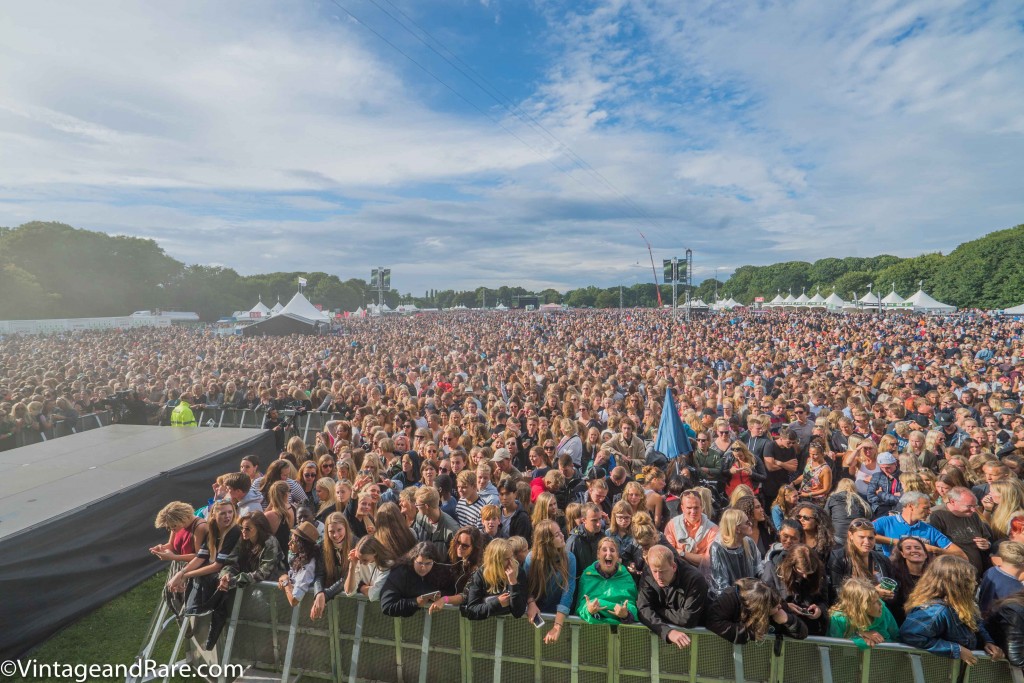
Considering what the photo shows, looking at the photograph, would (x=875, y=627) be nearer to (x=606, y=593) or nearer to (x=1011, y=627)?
(x=1011, y=627)

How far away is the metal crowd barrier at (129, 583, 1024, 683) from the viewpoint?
11.5ft

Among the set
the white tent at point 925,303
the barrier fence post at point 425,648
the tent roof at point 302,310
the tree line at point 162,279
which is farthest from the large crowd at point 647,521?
the tree line at point 162,279

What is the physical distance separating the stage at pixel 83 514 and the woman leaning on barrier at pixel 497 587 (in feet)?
14.1

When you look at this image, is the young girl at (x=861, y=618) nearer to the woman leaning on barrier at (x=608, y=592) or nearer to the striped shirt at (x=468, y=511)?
the woman leaning on barrier at (x=608, y=592)

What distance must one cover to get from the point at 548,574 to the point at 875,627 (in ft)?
6.71

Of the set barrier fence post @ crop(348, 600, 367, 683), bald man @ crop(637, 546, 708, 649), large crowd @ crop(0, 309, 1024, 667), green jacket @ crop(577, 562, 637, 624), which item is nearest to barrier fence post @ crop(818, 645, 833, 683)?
large crowd @ crop(0, 309, 1024, 667)

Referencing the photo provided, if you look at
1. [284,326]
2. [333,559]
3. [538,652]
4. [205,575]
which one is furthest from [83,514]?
[284,326]

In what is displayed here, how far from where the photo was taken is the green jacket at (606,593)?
3.76 m

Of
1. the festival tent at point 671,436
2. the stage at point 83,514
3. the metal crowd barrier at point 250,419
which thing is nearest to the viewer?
the stage at point 83,514

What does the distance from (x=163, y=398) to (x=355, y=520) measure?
35.8 feet

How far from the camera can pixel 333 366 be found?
18109 mm

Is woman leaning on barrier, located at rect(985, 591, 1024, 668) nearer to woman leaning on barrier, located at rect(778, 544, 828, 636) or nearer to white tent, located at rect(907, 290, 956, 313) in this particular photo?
woman leaning on barrier, located at rect(778, 544, 828, 636)

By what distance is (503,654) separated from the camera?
403cm

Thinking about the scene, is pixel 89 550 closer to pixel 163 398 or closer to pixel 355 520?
pixel 355 520
